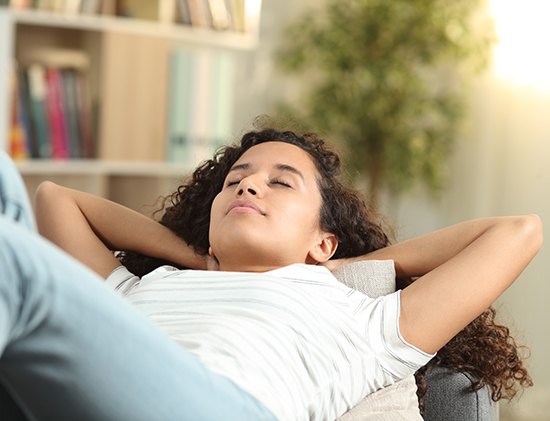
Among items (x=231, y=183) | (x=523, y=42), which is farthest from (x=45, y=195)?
(x=523, y=42)

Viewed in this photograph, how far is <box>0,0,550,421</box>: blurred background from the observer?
12.4 ft

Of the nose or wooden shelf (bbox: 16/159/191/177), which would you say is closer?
the nose

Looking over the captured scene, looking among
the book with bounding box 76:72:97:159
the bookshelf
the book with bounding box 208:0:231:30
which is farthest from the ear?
the book with bounding box 208:0:231:30

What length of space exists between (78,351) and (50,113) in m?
2.71

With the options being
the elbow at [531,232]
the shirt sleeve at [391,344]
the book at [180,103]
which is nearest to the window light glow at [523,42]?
the book at [180,103]

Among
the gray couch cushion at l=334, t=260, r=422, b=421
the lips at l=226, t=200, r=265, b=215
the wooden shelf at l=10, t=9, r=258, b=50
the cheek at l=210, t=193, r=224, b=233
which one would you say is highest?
the wooden shelf at l=10, t=9, r=258, b=50

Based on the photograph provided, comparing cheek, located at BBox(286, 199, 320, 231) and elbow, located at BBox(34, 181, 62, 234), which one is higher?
cheek, located at BBox(286, 199, 320, 231)

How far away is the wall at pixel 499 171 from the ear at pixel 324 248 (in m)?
1.58

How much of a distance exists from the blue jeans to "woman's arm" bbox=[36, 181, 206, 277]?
1.98 ft

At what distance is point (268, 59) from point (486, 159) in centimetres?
110

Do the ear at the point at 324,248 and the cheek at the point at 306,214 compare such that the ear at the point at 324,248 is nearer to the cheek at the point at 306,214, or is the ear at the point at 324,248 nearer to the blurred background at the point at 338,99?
the cheek at the point at 306,214

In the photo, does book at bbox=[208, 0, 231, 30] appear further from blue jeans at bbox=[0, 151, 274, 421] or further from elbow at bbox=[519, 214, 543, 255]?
blue jeans at bbox=[0, 151, 274, 421]

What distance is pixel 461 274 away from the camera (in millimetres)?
1697

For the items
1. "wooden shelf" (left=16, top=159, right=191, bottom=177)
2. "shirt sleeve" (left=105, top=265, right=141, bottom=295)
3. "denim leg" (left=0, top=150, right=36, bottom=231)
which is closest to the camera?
"denim leg" (left=0, top=150, right=36, bottom=231)
